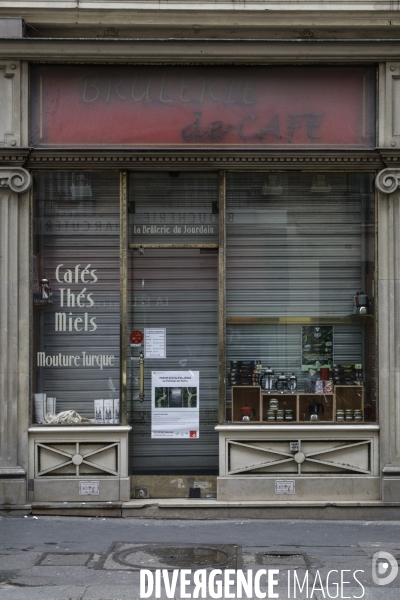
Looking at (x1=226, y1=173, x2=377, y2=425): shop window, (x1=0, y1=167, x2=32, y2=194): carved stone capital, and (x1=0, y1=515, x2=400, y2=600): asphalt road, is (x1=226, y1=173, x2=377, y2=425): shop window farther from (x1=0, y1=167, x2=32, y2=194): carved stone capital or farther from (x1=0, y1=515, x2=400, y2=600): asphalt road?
(x1=0, y1=167, x2=32, y2=194): carved stone capital

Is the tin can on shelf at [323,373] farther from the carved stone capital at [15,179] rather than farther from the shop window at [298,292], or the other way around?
the carved stone capital at [15,179]

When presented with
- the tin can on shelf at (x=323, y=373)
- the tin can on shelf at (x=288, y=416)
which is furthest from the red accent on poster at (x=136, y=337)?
the tin can on shelf at (x=323, y=373)

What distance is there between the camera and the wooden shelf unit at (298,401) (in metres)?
10.9

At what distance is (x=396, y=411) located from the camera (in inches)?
420

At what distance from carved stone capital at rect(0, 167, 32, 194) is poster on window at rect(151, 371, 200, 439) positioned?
113 inches

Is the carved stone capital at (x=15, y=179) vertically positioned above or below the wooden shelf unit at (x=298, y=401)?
above

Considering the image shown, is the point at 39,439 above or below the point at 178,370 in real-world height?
below

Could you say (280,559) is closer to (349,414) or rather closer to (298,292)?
(349,414)

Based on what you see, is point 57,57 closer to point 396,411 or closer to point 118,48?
point 118,48

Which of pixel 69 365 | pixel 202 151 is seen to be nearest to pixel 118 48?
pixel 202 151

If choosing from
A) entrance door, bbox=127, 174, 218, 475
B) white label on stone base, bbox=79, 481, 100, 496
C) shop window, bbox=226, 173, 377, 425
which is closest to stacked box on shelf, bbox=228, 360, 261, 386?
shop window, bbox=226, 173, 377, 425

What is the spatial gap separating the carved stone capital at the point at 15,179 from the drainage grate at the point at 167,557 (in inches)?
174

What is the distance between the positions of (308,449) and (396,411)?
1176 mm

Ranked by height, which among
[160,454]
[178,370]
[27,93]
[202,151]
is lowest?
[160,454]
